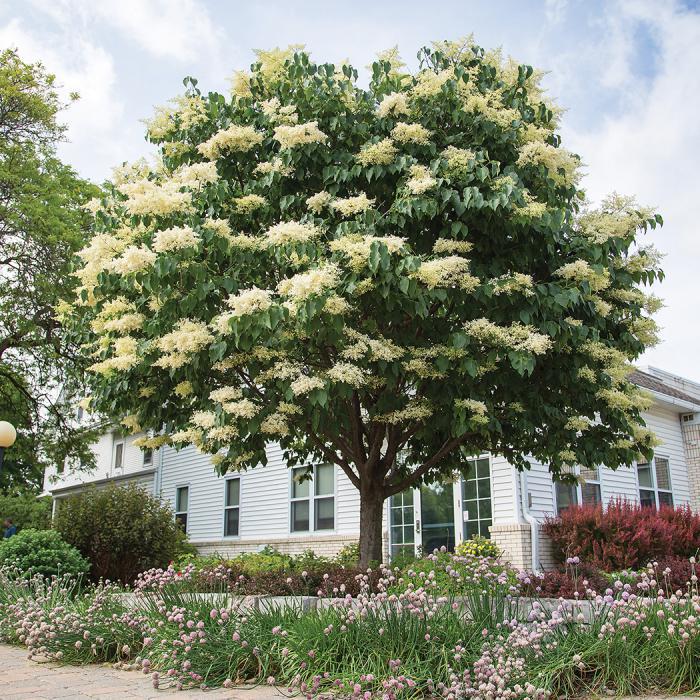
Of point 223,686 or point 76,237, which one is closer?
point 223,686

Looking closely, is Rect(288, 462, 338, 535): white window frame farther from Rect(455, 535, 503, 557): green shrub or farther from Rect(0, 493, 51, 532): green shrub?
Rect(0, 493, 51, 532): green shrub

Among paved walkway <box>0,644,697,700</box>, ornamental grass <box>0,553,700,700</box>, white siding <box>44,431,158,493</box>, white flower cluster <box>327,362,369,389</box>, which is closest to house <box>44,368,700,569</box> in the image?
white siding <box>44,431,158,493</box>

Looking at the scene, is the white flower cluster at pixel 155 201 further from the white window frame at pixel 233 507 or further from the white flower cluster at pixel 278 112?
the white window frame at pixel 233 507

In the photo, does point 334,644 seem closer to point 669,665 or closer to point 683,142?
point 669,665

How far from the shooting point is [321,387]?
5465 mm

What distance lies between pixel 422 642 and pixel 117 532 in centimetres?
903

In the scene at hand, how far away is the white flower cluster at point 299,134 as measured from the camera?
6.14 meters

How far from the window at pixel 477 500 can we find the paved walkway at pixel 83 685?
7.47 meters

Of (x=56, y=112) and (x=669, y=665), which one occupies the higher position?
(x=56, y=112)

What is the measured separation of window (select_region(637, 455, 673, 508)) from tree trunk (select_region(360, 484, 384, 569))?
976cm

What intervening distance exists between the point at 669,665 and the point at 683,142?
7347mm

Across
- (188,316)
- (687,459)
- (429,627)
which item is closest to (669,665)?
(429,627)

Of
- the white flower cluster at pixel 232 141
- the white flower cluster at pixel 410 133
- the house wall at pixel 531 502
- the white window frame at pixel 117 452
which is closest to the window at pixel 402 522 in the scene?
the house wall at pixel 531 502

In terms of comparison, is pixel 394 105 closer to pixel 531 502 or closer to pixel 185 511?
pixel 531 502
